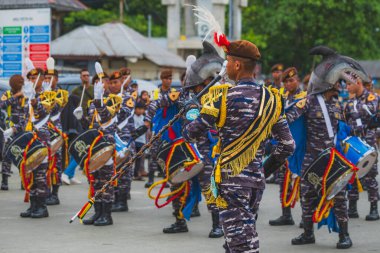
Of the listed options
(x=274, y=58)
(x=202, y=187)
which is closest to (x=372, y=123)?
(x=202, y=187)

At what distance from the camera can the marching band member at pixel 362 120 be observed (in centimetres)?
1286

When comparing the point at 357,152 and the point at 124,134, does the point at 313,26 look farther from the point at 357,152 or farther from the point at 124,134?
the point at 357,152

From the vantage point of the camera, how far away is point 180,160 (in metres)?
11.3

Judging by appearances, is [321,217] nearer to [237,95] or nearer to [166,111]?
[166,111]

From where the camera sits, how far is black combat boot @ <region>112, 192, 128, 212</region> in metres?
13.3

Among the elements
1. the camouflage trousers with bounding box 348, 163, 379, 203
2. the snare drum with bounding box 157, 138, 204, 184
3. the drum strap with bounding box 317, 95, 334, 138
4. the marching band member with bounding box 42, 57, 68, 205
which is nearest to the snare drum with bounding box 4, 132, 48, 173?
the marching band member with bounding box 42, 57, 68, 205

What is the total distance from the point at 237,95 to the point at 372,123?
546 centimetres

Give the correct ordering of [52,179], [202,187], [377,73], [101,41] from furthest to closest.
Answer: [377,73] < [101,41] < [52,179] < [202,187]

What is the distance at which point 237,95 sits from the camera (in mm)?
7559

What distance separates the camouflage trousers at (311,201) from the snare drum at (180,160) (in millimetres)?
1259

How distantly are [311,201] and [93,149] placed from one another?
114 inches

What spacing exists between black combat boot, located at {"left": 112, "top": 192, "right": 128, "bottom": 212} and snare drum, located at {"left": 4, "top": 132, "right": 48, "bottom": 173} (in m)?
1.43

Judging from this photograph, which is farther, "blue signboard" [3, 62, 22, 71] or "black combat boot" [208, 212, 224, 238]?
"blue signboard" [3, 62, 22, 71]

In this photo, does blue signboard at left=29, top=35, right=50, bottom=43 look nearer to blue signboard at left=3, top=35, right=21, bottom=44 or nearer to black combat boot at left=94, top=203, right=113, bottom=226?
blue signboard at left=3, top=35, right=21, bottom=44
